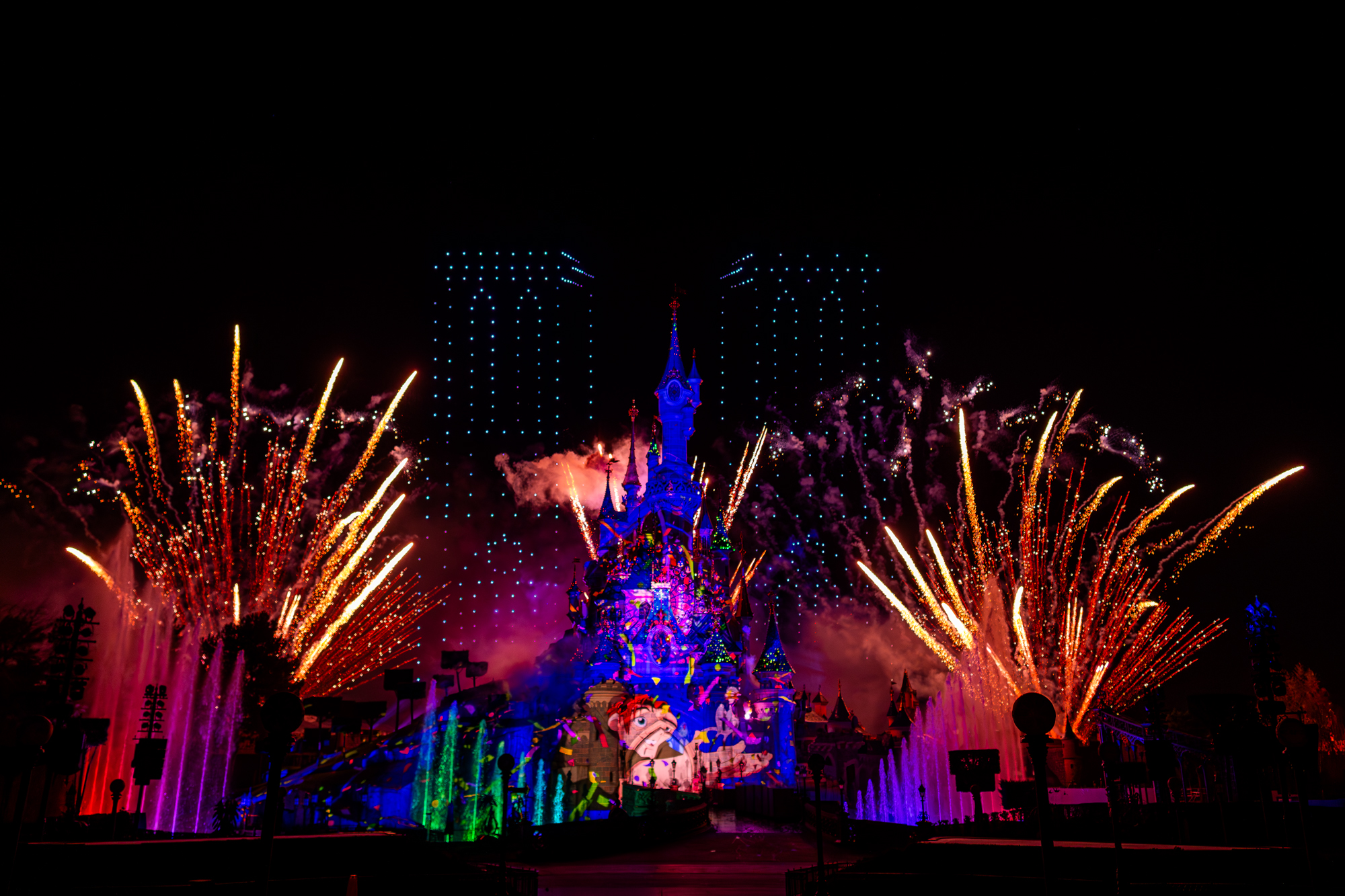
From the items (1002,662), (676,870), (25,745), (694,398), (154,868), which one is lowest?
(676,870)

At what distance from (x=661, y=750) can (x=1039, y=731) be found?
178 feet

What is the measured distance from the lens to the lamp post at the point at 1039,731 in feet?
34.1

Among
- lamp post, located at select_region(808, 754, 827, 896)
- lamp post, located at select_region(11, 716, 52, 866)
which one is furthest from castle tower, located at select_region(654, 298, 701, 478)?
lamp post, located at select_region(11, 716, 52, 866)

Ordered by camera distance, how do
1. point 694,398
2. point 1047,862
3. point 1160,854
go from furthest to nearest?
point 694,398 → point 1160,854 → point 1047,862

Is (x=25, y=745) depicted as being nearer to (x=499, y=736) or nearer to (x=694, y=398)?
(x=499, y=736)

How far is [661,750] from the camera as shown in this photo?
61625 mm

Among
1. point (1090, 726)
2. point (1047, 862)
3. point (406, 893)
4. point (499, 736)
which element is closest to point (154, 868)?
point (406, 893)

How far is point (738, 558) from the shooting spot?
83625 mm

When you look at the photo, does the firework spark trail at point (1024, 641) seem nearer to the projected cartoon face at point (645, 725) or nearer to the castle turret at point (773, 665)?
the projected cartoon face at point (645, 725)

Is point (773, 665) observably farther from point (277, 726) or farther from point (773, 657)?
point (277, 726)

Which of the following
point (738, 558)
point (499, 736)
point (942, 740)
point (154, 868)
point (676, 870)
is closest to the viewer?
point (154, 868)

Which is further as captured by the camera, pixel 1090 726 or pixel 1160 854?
pixel 1090 726

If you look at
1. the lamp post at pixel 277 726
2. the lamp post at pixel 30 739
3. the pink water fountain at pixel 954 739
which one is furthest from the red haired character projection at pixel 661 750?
the lamp post at pixel 277 726

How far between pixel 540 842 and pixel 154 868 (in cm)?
1644
